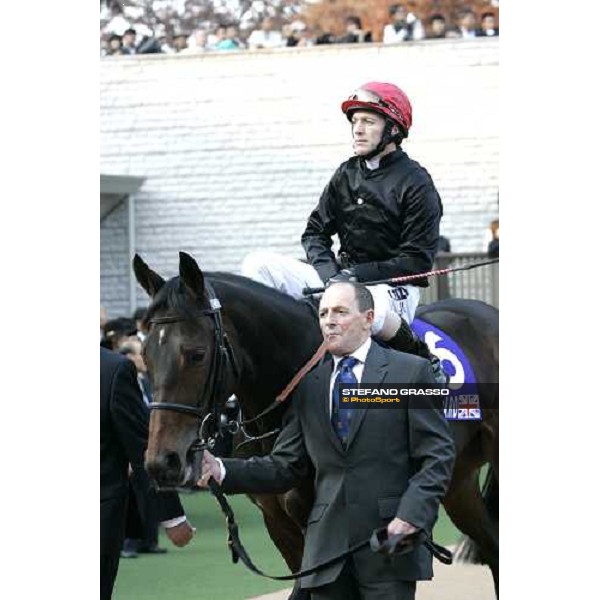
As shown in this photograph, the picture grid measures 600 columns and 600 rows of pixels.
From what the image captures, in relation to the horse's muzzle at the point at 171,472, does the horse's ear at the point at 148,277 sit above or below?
above

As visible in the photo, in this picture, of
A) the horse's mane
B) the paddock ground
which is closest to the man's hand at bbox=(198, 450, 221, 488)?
the horse's mane

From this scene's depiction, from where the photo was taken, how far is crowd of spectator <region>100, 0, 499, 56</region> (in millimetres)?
8766

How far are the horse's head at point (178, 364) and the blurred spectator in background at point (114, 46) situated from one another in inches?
191

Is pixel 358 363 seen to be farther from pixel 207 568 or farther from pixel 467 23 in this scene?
pixel 467 23

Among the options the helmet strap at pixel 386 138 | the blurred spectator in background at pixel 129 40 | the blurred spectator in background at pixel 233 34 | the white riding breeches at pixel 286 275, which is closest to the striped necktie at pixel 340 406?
the white riding breeches at pixel 286 275

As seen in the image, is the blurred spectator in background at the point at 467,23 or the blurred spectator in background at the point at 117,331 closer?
the blurred spectator in background at the point at 467,23

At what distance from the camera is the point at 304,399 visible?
17.1ft

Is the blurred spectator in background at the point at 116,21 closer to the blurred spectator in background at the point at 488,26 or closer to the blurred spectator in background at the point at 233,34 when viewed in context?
the blurred spectator in background at the point at 233,34

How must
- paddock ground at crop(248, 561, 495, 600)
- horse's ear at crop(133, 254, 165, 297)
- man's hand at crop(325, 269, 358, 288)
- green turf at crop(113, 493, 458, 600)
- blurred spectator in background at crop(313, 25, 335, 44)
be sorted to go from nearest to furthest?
1. horse's ear at crop(133, 254, 165, 297)
2. man's hand at crop(325, 269, 358, 288)
3. paddock ground at crop(248, 561, 495, 600)
4. green turf at crop(113, 493, 458, 600)
5. blurred spectator in background at crop(313, 25, 335, 44)

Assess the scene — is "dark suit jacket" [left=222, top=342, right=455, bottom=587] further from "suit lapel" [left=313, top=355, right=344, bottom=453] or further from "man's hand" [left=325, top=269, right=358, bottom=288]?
"man's hand" [left=325, top=269, right=358, bottom=288]

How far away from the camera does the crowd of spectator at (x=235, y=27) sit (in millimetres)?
8766
